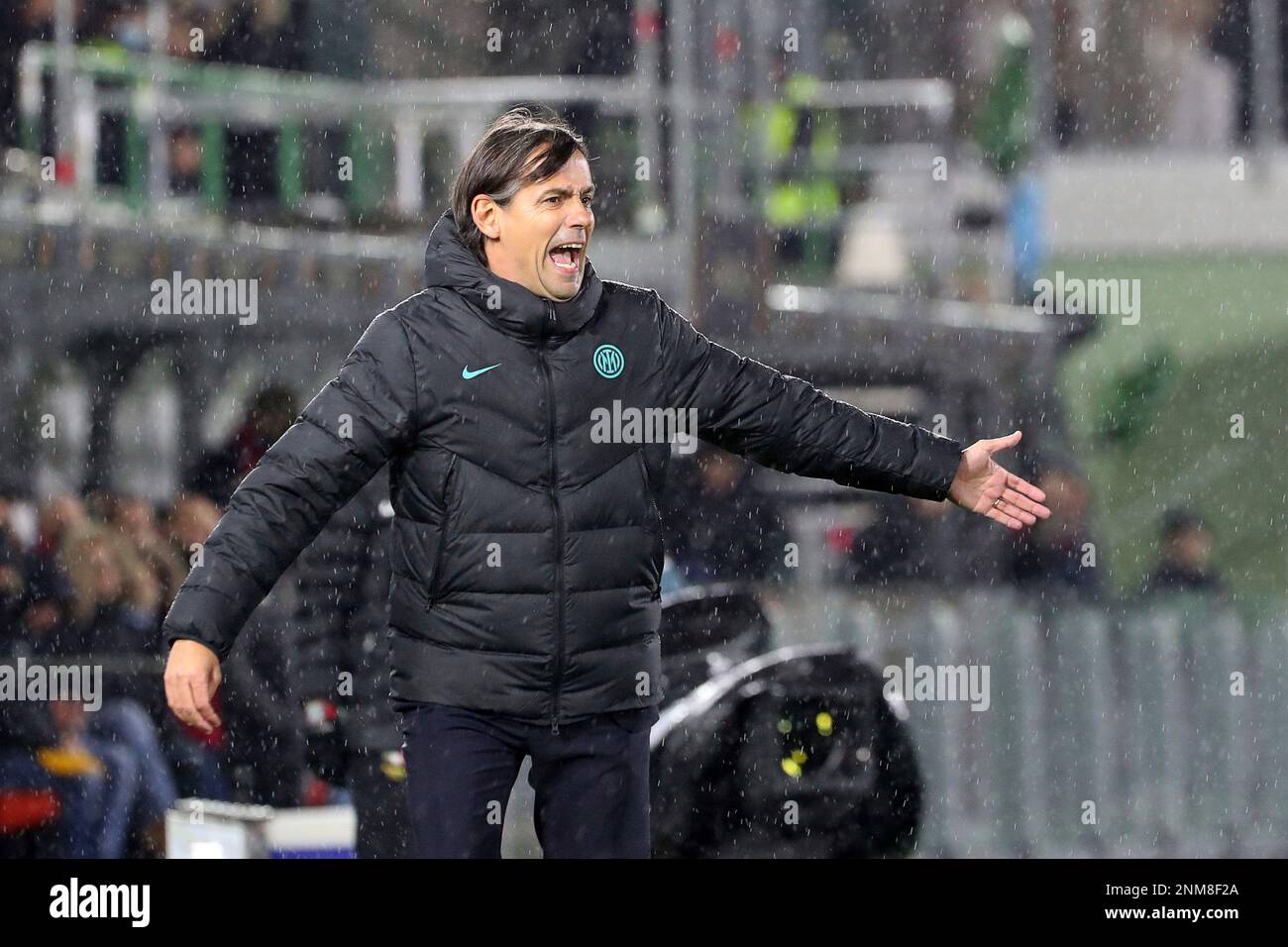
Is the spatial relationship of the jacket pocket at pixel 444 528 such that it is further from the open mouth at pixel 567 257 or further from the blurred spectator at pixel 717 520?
the blurred spectator at pixel 717 520

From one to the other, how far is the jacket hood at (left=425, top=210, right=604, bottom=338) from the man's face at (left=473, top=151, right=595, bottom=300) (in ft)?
0.09

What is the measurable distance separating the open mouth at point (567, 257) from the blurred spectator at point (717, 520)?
191 inches

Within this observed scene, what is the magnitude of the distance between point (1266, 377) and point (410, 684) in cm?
2651

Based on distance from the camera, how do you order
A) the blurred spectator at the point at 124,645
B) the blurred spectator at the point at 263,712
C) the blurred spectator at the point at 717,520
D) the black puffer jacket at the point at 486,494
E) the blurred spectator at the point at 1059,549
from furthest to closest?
the blurred spectator at the point at 1059,549 → the blurred spectator at the point at 717,520 → the blurred spectator at the point at 124,645 → the blurred spectator at the point at 263,712 → the black puffer jacket at the point at 486,494

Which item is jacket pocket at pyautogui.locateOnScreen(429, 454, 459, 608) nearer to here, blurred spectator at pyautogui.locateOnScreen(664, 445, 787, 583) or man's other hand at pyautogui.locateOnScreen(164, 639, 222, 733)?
man's other hand at pyautogui.locateOnScreen(164, 639, 222, 733)

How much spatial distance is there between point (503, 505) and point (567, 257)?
0.49m

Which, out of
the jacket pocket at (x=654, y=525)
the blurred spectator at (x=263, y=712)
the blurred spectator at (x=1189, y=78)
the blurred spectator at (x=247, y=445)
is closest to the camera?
the jacket pocket at (x=654, y=525)

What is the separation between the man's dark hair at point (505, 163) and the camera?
14.0ft

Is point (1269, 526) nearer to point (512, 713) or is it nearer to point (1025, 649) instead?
point (1025, 649)

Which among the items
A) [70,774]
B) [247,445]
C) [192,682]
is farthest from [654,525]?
[247,445]

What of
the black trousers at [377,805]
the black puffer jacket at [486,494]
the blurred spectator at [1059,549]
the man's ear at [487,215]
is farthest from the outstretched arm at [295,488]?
the blurred spectator at [1059,549]

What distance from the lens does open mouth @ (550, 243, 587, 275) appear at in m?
4.27

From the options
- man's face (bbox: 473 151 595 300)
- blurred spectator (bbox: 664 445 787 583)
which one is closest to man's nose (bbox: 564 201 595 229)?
man's face (bbox: 473 151 595 300)

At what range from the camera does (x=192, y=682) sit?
3980mm
